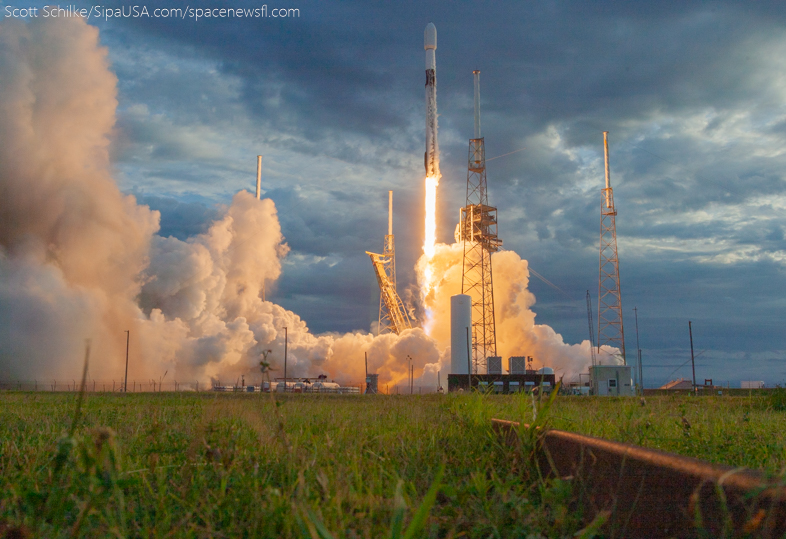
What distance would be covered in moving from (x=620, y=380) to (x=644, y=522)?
145 feet

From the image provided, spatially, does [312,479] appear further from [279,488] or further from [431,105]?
[431,105]

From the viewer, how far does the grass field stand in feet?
9.07

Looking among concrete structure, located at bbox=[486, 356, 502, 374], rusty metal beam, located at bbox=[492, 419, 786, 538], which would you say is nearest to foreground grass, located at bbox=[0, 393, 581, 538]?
rusty metal beam, located at bbox=[492, 419, 786, 538]

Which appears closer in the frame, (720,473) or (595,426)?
(720,473)

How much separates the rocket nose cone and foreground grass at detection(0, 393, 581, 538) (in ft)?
173

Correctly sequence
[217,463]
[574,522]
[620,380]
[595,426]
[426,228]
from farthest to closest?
1. [426,228]
2. [620,380]
3. [595,426]
4. [217,463]
5. [574,522]

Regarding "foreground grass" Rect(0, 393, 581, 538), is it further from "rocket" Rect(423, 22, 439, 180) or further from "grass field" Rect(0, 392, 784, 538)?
"rocket" Rect(423, 22, 439, 180)

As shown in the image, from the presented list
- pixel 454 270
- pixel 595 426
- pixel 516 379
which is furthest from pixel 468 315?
pixel 595 426

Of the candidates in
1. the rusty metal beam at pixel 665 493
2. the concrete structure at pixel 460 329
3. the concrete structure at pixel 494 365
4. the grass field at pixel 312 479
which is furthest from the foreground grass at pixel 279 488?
the concrete structure at pixel 494 365

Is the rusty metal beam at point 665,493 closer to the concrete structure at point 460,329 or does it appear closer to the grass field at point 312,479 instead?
the grass field at point 312,479

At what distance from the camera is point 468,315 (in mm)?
44594

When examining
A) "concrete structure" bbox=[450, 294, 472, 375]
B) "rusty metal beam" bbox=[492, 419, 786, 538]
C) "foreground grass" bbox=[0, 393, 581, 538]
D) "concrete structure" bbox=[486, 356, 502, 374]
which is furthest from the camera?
"concrete structure" bbox=[486, 356, 502, 374]

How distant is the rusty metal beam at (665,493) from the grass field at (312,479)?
0.88 feet

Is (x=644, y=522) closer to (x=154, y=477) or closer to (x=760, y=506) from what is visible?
(x=760, y=506)
